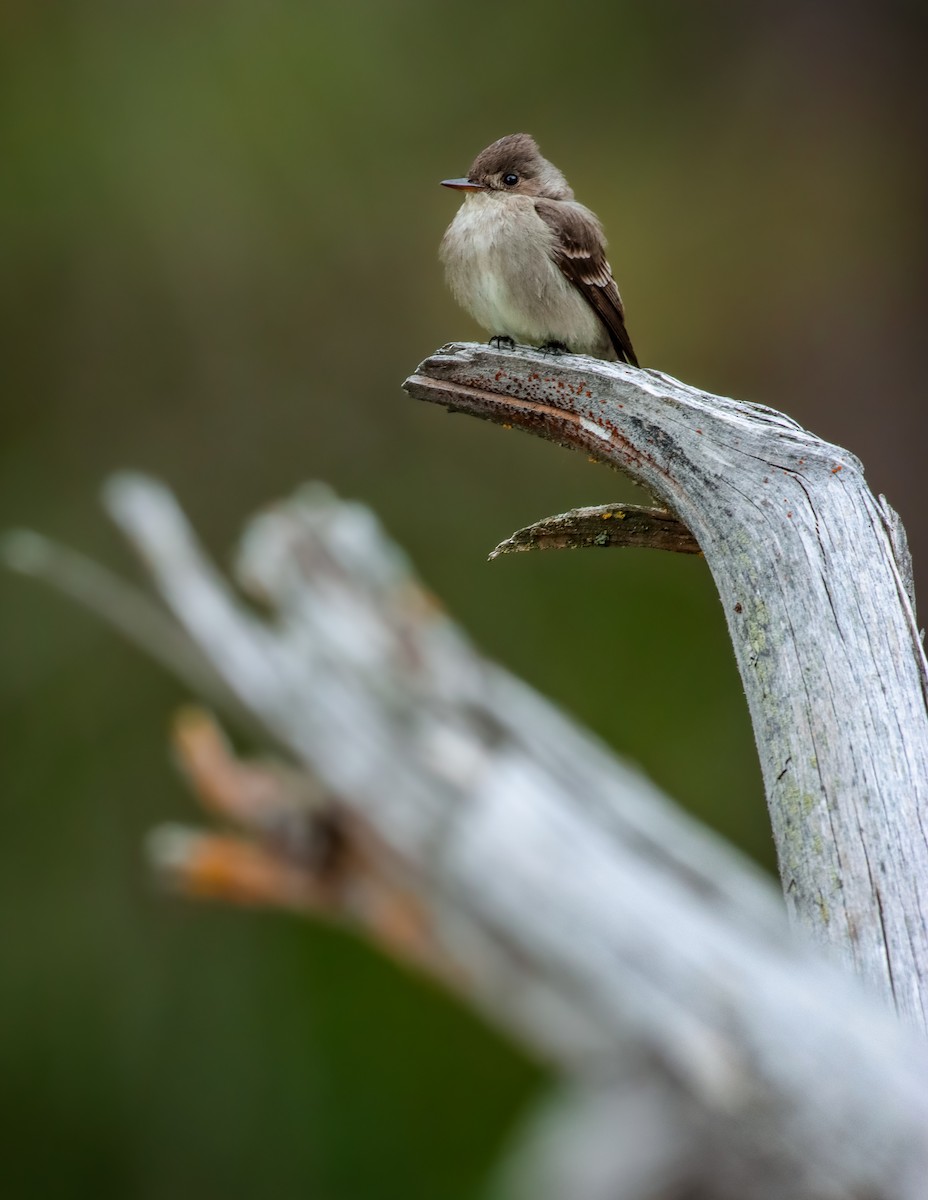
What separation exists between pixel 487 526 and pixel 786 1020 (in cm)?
523

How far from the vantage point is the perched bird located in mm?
2992

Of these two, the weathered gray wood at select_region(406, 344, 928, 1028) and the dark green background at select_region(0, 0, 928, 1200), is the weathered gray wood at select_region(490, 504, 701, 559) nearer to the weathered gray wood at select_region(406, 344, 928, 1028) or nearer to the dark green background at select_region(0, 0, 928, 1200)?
the weathered gray wood at select_region(406, 344, 928, 1028)

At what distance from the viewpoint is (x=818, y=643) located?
1.79 m

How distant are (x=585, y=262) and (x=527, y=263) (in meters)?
0.15

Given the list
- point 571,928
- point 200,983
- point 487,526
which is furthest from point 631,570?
point 571,928

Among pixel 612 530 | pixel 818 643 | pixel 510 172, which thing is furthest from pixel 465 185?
pixel 818 643

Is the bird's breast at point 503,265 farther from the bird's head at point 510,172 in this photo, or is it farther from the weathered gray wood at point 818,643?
the weathered gray wood at point 818,643

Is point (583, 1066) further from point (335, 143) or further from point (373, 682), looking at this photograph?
point (335, 143)

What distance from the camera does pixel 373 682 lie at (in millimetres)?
3301

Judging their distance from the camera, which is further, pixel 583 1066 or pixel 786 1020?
pixel 583 1066

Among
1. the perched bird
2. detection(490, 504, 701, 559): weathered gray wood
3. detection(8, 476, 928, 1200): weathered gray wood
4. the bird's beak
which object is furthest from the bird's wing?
detection(490, 504, 701, 559): weathered gray wood

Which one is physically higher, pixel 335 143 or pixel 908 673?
pixel 335 143

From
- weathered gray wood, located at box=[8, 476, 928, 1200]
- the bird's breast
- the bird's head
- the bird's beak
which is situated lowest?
weathered gray wood, located at box=[8, 476, 928, 1200]

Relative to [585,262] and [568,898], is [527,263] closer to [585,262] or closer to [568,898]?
[585,262]
